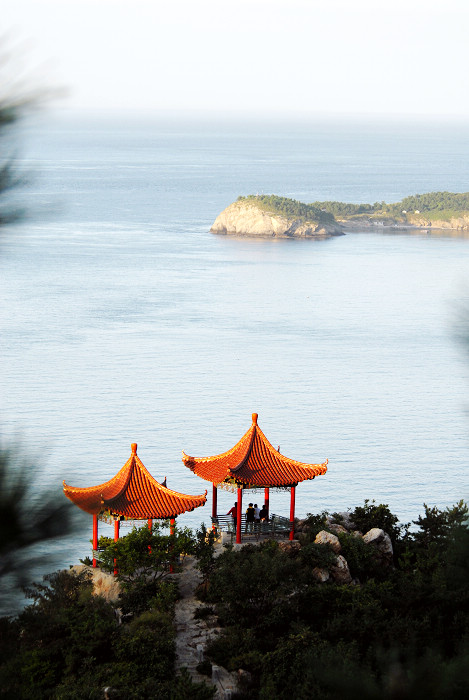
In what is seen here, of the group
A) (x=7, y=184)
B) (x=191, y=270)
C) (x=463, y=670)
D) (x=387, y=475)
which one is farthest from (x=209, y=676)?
(x=191, y=270)

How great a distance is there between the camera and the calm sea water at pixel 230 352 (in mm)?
33438

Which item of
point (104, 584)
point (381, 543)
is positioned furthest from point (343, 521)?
point (104, 584)

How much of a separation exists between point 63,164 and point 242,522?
452ft

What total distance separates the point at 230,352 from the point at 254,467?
32787 mm

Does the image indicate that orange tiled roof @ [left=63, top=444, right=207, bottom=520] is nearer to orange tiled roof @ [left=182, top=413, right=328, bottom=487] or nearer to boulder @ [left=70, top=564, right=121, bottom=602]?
orange tiled roof @ [left=182, top=413, right=328, bottom=487]

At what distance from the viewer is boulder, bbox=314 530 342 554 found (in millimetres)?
17375

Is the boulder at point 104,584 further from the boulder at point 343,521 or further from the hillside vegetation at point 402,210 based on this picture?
the hillside vegetation at point 402,210

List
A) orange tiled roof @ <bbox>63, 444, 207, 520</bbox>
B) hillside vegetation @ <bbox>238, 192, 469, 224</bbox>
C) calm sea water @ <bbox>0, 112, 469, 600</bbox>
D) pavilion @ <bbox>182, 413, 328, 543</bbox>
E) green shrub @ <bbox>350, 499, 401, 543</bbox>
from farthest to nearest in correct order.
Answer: hillside vegetation @ <bbox>238, 192, 469, 224</bbox>, calm sea water @ <bbox>0, 112, 469, 600</bbox>, green shrub @ <bbox>350, 499, 401, 543</bbox>, pavilion @ <bbox>182, 413, 328, 543</bbox>, orange tiled roof @ <bbox>63, 444, 207, 520</bbox>

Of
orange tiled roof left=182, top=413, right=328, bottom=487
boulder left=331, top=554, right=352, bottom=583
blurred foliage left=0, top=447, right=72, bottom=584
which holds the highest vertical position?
blurred foliage left=0, top=447, right=72, bottom=584

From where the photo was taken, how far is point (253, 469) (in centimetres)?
1883

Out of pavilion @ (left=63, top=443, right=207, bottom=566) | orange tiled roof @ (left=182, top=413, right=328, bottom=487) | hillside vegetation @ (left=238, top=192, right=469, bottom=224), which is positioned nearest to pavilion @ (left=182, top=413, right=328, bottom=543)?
orange tiled roof @ (left=182, top=413, right=328, bottom=487)

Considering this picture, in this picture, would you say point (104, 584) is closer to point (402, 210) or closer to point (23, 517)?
point (23, 517)

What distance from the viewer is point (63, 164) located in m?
151

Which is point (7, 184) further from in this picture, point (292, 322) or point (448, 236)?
point (448, 236)
